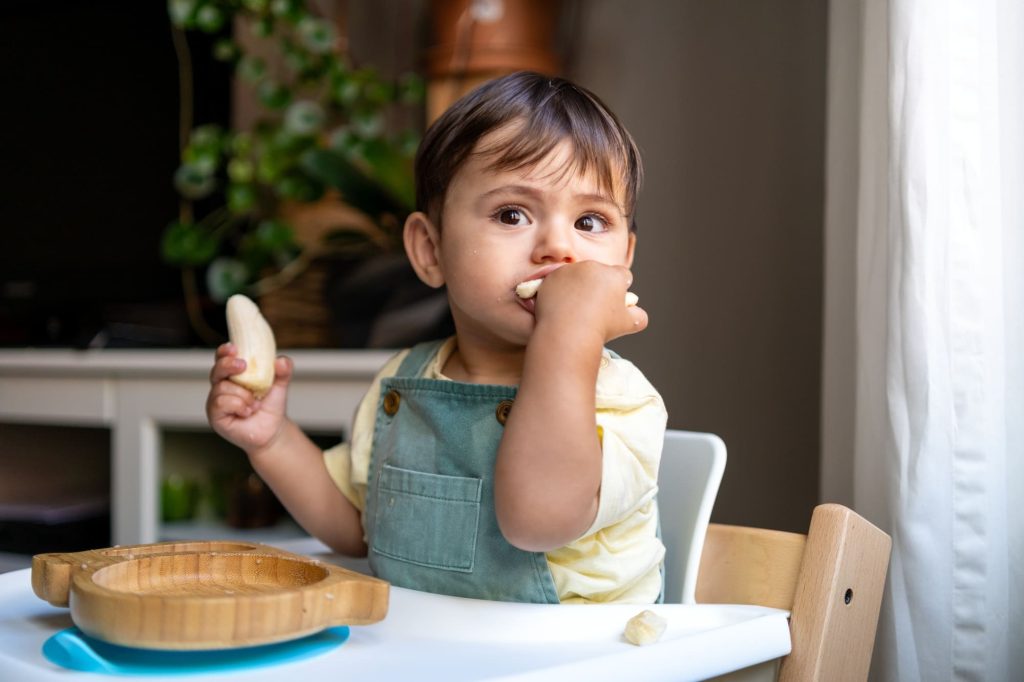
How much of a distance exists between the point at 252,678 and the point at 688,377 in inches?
39.1

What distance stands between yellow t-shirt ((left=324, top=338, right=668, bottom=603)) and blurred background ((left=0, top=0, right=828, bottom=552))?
0.64 meters

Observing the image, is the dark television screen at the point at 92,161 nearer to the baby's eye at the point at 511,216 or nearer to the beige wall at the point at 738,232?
the beige wall at the point at 738,232

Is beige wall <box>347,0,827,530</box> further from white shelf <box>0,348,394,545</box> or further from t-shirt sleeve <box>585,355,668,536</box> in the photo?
t-shirt sleeve <box>585,355,668,536</box>

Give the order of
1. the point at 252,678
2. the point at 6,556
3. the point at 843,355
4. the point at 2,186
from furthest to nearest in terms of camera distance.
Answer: the point at 2,186 → the point at 6,556 → the point at 843,355 → the point at 252,678

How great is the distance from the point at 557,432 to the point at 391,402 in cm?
25

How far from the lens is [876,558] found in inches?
27.2

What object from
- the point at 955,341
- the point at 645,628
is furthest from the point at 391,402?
the point at 955,341

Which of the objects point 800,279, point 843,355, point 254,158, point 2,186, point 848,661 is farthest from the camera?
point 2,186

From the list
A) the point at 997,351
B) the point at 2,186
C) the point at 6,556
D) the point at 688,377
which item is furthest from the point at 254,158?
the point at 997,351

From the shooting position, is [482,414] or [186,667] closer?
[186,667]

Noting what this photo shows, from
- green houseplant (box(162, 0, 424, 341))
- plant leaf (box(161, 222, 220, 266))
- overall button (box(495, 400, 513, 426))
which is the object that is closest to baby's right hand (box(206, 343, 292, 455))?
overall button (box(495, 400, 513, 426))

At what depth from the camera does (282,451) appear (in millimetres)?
834

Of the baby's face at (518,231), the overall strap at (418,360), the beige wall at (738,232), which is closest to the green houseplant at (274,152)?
the beige wall at (738,232)

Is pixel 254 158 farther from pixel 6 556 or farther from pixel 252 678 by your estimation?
pixel 252 678
